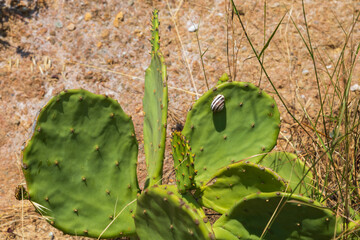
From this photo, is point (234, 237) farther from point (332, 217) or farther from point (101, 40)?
point (101, 40)

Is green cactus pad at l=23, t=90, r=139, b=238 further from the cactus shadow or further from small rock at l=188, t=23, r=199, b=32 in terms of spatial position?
small rock at l=188, t=23, r=199, b=32

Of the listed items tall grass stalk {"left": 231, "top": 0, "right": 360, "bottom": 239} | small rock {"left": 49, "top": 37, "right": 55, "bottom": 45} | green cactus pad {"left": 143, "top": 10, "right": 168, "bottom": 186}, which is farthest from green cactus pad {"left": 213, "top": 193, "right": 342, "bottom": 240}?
small rock {"left": 49, "top": 37, "right": 55, "bottom": 45}

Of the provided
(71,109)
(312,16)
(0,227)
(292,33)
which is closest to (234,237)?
(71,109)

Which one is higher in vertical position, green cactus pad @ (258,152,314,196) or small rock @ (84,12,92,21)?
small rock @ (84,12,92,21)

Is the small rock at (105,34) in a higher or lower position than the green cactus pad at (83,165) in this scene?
higher

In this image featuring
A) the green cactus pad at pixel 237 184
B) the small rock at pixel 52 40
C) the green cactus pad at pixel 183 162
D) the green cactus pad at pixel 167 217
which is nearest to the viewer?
the green cactus pad at pixel 167 217

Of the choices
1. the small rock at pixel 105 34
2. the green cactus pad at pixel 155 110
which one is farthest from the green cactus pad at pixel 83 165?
the small rock at pixel 105 34

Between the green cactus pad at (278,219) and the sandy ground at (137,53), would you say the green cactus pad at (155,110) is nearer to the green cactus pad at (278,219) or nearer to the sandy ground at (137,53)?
the green cactus pad at (278,219)
